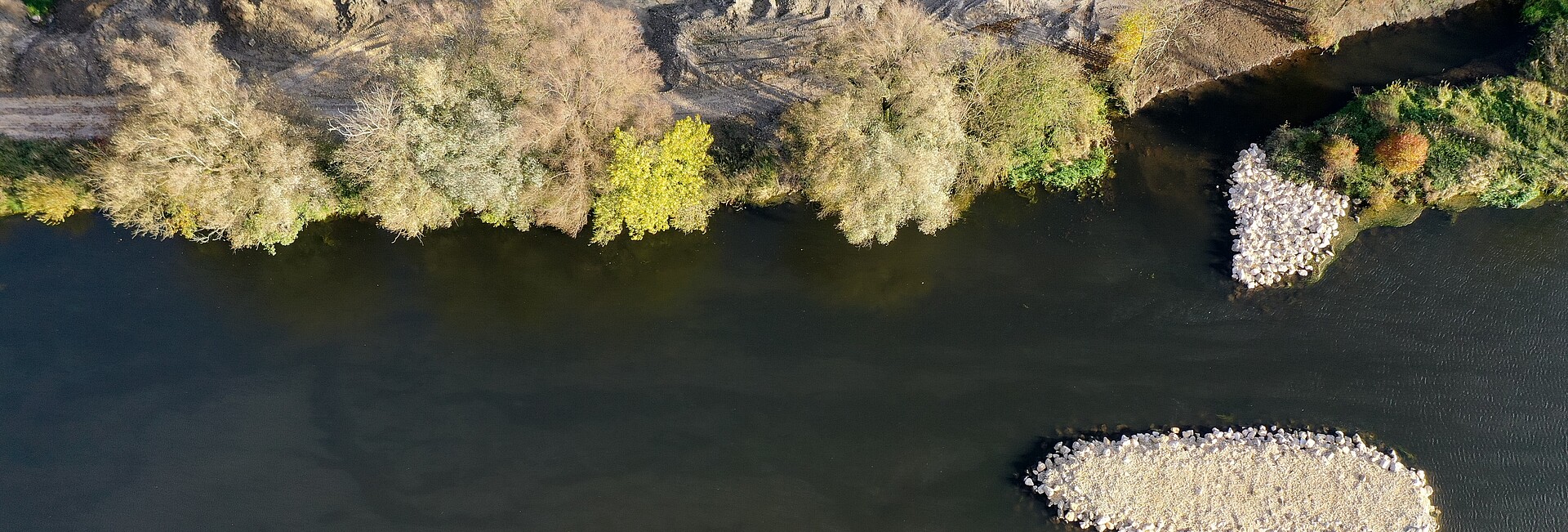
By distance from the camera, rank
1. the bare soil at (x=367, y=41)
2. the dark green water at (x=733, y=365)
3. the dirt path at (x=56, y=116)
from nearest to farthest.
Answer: the dark green water at (x=733, y=365), the dirt path at (x=56, y=116), the bare soil at (x=367, y=41)

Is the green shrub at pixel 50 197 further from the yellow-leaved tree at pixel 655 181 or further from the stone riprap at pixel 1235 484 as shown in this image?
the stone riprap at pixel 1235 484

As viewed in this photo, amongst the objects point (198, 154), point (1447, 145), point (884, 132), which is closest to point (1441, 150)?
point (1447, 145)

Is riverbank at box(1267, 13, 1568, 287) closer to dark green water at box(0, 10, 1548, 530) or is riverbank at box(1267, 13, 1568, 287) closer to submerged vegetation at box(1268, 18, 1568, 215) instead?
submerged vegetation at box(1268, 18, 1568, 215)

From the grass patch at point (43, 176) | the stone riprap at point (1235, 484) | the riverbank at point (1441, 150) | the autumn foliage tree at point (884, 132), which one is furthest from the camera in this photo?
the riverbank at point (1441, 150)

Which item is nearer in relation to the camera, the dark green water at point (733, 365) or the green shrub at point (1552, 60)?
the dark green water at point (733, 365)

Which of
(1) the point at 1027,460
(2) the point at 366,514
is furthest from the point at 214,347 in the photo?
(1) the point at 1027,460

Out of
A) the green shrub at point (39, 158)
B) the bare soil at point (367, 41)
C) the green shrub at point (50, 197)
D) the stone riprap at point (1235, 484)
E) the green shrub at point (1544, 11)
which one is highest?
the green shrub at point (1544, 11)

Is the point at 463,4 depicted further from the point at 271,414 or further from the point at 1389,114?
the point at 1389,114

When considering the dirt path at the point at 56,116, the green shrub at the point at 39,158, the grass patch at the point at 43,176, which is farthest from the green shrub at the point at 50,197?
the dirt path at the point at 56,116
